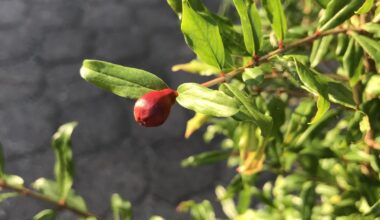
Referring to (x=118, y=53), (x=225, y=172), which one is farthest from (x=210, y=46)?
(x=118, y=53)

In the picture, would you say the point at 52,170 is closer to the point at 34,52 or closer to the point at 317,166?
the point at 34,52

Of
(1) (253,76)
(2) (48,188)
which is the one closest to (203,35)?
(1) (253,76)

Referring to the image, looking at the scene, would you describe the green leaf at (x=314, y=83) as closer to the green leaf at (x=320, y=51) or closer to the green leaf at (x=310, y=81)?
the green leaf at (x=310, y=81)

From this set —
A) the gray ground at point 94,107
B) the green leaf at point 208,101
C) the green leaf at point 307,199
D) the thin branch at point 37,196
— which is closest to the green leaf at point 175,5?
the green leaf at point 208,101

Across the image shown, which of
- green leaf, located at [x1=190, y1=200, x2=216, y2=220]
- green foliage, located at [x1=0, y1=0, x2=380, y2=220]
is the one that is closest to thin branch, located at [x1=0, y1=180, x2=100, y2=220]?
green foliage, located at [x1=0, y1=0, x2=380, y2=220]

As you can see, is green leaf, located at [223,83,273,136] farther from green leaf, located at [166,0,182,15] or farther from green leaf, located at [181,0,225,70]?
green leaf, located at [166,0,182,15]

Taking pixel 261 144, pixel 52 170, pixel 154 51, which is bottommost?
pixel 52 170

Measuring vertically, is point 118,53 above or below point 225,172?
above
